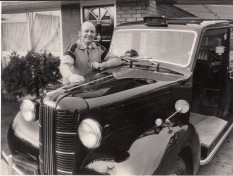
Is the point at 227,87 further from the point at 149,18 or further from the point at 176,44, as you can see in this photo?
the point at 149,18

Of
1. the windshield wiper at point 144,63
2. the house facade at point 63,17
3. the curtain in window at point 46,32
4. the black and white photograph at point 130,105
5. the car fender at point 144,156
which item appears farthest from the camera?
the curtain in window at point 46,32

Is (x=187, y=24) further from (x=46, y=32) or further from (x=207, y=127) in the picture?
(x=46, y=32)

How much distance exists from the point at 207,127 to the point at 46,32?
4.62m

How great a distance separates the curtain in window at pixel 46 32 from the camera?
5.98 m

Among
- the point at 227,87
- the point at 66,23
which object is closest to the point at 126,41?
the point at 227,87

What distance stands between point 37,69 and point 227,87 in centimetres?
271

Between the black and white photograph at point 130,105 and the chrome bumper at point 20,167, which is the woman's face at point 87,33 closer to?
the black and white photograph at point 130,105

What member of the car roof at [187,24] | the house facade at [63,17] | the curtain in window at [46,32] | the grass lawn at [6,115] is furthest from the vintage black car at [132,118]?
the curtain in window at [46,32]

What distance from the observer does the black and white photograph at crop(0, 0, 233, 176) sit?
1.73 m

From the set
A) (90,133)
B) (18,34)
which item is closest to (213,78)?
(90,133)

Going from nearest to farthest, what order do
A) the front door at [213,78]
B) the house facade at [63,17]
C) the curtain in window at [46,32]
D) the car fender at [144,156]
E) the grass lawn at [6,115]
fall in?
the car fender at [144,156] < the front door at [213,78] < the grass lawn at [6,115] < the house facade at [63,17] < the curtain in window at [46,32]

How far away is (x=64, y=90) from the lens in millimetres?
1893

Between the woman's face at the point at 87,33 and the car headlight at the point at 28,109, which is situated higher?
the woman's face at the point at 87,33

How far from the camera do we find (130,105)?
1.97m
